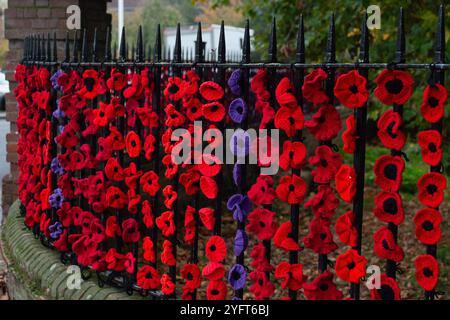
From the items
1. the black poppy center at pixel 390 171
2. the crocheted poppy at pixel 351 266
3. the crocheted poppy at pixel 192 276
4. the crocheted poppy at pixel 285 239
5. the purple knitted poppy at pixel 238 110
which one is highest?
the purple knitted poppy at pixel 238 110

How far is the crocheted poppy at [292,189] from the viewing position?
2889 millimetres

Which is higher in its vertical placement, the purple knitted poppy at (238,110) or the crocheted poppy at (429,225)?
the purple knitted poppy at (238,110)

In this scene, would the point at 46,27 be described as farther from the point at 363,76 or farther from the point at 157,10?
the point at 157,10

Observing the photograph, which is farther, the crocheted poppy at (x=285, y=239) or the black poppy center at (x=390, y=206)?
the crocheted poppy at (x=285, y=239)

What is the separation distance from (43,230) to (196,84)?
1.88m

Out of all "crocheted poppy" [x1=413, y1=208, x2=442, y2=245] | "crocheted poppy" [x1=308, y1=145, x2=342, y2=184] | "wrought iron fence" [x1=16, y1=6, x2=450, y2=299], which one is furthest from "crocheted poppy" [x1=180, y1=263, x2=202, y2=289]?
"crocheted poppy" [x1=413, y1=208, x2=442, y2=245]

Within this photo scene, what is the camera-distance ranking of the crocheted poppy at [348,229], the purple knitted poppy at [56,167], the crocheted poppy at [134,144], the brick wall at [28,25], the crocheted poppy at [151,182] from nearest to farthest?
the crocheted poppy at [348,229] → the crocheted poppy at [151,182] → the crocheted poppy at [134,144] → the purple knitted poppy at [56,167] → the brick wall at [28,25]

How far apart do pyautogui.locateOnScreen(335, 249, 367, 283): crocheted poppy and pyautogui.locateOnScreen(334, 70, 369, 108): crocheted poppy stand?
0.59 metres

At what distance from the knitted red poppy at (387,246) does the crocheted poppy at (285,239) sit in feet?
1.27

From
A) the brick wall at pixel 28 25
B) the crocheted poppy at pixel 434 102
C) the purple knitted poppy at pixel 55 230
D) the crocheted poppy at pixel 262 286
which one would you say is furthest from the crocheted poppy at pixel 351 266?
the brick wall at pixel 28 25

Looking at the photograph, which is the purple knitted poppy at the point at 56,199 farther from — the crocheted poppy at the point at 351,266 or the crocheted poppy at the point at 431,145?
the crocheted poppy at the point at 431,145

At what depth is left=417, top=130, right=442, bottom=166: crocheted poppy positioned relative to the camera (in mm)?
2535

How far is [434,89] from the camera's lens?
99.3 inches
